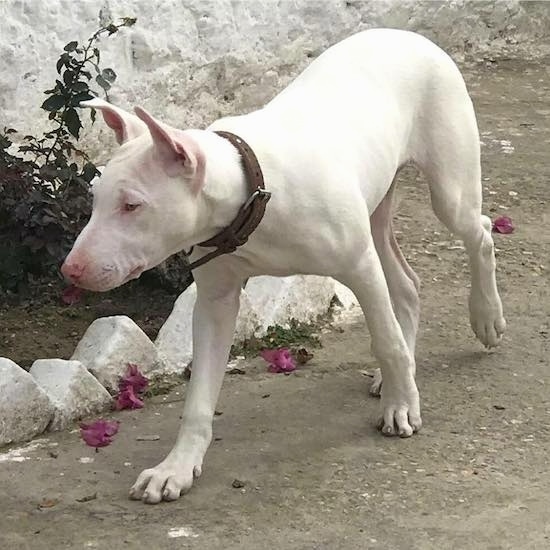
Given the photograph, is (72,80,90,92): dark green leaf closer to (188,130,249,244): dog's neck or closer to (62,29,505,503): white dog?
(62,29,505,503): white dog

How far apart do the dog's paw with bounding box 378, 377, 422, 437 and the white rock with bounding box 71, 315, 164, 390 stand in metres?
0.94

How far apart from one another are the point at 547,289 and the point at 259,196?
2330 millimetres

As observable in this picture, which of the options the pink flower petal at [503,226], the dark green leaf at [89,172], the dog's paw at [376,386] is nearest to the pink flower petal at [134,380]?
the dog's paw at [376,386]

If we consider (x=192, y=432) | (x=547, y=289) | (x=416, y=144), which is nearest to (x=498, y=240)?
(x=547, y=289)

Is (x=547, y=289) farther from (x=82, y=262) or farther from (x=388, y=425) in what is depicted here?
(x=82, y=262)

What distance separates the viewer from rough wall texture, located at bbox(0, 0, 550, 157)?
613cm

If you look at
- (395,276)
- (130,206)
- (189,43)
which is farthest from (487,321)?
(189,43)

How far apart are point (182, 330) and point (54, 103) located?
111 cm

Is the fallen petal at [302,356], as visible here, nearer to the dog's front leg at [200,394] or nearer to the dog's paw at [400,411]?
the dog's paw at [400,411]

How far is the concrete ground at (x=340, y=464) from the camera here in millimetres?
3650

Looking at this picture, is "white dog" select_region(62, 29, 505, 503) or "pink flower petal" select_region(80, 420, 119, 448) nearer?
"white dog" select_region(62, 29, 505, 503)

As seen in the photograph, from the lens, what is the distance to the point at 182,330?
4.94 m

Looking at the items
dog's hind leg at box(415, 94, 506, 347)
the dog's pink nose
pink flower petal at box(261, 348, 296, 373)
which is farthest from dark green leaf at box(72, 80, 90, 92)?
the dog's pink nose

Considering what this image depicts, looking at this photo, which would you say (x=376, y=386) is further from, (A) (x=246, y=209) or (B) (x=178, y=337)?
(A) (x=246, y=209)
